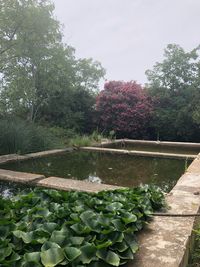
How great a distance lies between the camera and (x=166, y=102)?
36.6ft

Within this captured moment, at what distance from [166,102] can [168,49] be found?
2.23m

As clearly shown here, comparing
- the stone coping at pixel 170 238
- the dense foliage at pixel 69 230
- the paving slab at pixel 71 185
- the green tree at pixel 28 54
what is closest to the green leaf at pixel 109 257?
the dense foliage at pixel 69 230

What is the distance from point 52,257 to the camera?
116 centimetres

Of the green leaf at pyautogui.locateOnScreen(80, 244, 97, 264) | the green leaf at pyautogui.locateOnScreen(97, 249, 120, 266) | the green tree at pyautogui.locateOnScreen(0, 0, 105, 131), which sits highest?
the green tree at pyautogui.locateOnScreen(0, 0, 105, 131)

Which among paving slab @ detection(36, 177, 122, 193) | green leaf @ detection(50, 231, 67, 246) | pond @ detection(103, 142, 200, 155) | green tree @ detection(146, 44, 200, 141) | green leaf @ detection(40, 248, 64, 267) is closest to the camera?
green leaf @ detection(40, 248, 64, 267)

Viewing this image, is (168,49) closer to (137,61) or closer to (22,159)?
(137,61)

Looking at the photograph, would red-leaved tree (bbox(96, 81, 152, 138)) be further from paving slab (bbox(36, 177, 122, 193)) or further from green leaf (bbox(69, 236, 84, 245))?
green leaf (bbox(69, 236, 84, 245))

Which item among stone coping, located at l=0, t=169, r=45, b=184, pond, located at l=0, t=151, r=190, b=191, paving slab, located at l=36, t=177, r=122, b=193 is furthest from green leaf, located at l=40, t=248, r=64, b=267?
pond, located at l=0, t=151, r=190, b=191

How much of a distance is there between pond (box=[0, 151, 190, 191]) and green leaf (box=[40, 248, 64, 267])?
276cm

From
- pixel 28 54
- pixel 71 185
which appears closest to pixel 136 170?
pixel 71 185

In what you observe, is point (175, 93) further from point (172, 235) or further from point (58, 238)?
point (58, 238)

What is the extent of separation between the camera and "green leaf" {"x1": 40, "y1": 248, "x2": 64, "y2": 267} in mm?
1134

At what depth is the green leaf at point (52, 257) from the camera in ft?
3.72

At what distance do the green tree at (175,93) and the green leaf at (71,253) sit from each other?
9604mm
